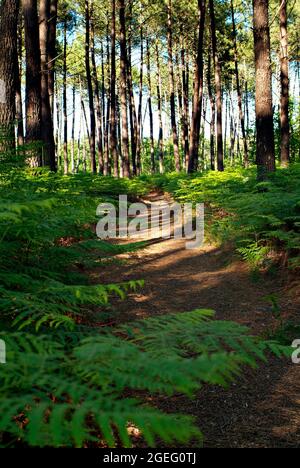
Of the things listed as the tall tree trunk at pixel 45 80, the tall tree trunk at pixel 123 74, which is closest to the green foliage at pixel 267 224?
the tall tree trunk at pixel 45 80

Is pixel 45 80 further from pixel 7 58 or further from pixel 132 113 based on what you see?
pixel 132 113

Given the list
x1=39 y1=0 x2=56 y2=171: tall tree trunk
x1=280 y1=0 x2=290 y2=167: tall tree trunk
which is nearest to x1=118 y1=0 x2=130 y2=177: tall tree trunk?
x1=39 y1=0 x2=56 y2=171: tall tree trunk

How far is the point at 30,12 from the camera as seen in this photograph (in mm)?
9922

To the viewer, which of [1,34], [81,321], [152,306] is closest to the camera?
[81,321]

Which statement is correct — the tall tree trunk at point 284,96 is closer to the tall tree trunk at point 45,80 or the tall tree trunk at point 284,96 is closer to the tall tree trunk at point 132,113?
the tall tree trunk at point 45,80

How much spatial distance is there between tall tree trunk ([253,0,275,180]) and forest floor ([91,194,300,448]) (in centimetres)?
236

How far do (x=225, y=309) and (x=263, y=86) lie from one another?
17.0ft

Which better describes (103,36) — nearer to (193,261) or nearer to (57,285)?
(193,261)

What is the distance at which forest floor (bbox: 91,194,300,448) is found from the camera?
310 centimetres

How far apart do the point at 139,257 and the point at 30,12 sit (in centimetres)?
639

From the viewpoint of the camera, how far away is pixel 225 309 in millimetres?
5559

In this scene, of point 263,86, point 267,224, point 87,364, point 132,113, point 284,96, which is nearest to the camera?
point 87,364

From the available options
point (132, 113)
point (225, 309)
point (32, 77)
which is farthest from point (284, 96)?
point (132, 113)

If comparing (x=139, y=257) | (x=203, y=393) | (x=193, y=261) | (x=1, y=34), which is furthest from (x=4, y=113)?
(x=203, y=393)
